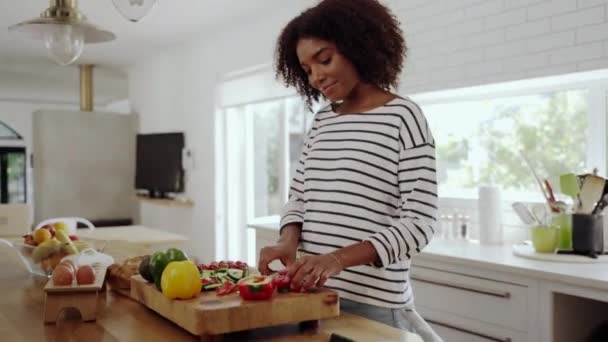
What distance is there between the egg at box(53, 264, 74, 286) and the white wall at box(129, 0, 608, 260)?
78.0 inches

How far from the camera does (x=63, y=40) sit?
6.97 ft

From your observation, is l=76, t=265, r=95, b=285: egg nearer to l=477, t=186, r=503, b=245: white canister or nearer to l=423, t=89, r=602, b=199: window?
l=477, t=186, r=503, b=245: white canister

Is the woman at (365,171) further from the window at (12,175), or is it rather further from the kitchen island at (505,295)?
the window at (12,175)

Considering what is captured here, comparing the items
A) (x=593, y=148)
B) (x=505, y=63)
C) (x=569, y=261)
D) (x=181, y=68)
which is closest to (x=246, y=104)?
(x=181, y=68)

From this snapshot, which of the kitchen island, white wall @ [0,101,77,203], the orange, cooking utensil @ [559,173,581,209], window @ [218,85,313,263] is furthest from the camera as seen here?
white wall @ [0,101,77,203]

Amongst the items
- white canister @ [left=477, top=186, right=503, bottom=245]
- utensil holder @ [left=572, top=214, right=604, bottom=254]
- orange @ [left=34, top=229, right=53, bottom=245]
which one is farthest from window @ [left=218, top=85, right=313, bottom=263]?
orange @ [left=34, top=229, right=53, bottom=245]

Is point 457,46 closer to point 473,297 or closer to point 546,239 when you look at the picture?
point 546,239

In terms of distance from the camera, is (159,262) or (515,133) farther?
(515,133)

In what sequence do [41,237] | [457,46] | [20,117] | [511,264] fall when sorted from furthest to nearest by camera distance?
[20,117]
[457,46]
[511,264]
[41,237]

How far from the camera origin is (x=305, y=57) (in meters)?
1.25

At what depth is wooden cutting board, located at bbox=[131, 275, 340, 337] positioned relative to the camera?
0.94 meters

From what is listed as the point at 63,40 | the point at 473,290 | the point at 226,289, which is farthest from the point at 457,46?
the point at 226,289

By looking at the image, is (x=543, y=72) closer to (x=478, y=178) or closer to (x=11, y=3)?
(x=478, y=178)

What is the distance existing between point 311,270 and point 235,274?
0.20 meters
